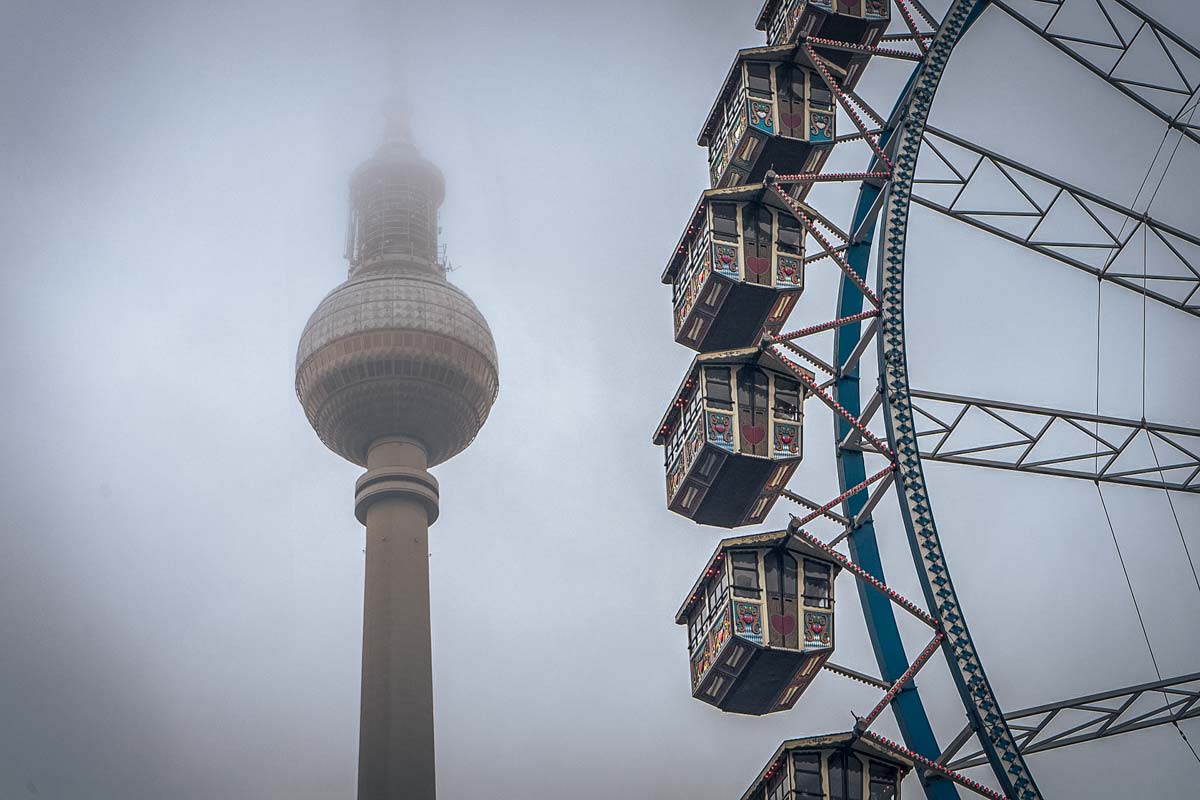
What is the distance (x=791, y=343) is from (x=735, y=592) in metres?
4.43

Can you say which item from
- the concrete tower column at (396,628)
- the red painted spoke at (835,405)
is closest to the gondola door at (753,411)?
the red painted spoke at (835,405)

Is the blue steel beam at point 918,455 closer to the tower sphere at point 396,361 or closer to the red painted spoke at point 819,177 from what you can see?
the red painted spoke at point 819,177

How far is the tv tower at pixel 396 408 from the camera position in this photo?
81.1 meters

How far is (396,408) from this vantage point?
296 feet

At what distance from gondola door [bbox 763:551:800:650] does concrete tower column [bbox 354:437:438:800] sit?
182 ft

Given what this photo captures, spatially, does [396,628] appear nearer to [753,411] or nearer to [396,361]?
[396,361]

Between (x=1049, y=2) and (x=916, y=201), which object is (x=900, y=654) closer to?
(x=916, y=201)

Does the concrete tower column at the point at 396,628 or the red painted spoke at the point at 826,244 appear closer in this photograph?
the red painted spoke at the point at 826,244

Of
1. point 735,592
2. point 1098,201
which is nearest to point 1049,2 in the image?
point 1098,201

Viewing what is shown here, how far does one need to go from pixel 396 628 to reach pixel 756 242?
55.7 meters

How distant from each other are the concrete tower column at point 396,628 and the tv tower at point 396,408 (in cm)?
8

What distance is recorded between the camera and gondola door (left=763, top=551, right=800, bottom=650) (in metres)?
25.1

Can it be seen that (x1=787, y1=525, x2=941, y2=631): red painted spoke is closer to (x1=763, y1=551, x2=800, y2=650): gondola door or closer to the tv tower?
(x1=763, y1=551, x2=800, y2=650): gondola door

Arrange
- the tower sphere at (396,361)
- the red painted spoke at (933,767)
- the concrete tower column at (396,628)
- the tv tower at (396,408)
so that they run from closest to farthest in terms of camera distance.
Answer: the red painted spoke at (933,767) < the concrete tower column at (396,628) < the tv tower at (396,408) < the tower sphere at (396,361)
